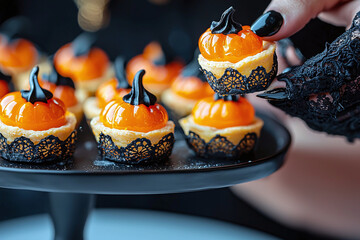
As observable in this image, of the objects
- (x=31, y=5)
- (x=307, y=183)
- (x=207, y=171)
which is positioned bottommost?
(x=307, y=183)

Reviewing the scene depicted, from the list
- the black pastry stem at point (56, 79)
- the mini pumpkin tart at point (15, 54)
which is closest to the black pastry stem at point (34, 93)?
the black pastry stem at point (56, 79)

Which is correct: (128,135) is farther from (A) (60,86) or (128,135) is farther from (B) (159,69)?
(B) (159,69)

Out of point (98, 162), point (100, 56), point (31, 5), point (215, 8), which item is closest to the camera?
→ point (98, 162)

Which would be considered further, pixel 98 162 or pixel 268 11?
pixel 98 162

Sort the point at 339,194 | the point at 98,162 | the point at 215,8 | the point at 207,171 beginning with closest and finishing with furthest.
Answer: the point at 207,171 → the point at 98,162 → the point at 339,194 → the point at 215,8

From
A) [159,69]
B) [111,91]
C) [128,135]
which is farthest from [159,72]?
[128,135]

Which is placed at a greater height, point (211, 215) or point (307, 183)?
point (307, 183)

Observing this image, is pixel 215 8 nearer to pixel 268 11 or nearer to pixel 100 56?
pixel 100 56

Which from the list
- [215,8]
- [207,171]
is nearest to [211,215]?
[215,8]
